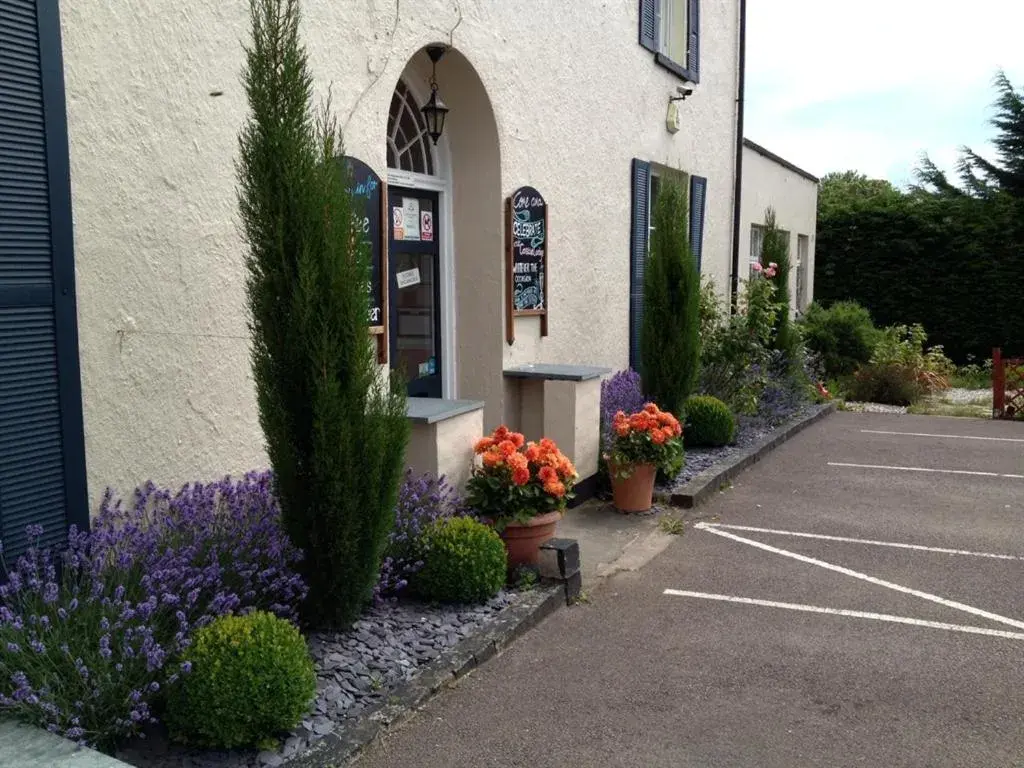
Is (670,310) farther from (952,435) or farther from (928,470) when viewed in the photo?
(952,435)

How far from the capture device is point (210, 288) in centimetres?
458

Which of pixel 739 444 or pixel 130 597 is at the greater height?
pixel 130 597

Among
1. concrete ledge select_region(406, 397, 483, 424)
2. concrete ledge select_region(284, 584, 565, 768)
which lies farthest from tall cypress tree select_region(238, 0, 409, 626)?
concrete ledge select_region(406, 397, 483, 424)

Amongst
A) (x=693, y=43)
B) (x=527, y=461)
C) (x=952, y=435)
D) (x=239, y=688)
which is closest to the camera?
(x=239, y=688)

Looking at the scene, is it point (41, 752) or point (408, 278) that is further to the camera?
point (408, 278)

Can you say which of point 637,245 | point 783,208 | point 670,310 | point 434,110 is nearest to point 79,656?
point 434,110

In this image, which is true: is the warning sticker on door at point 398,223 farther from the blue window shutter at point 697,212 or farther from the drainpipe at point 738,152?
the drainpipe at point 738,152

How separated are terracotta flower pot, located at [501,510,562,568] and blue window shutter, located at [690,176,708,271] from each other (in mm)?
6528

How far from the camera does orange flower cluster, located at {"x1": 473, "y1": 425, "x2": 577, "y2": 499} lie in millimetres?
5027

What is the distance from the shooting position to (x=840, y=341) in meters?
15.3

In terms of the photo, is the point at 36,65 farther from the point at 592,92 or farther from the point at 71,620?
the point at 592,92

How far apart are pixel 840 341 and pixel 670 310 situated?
27.5 feet

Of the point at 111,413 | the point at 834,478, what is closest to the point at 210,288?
the point at 111,413

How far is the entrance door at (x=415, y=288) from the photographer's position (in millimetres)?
6648
